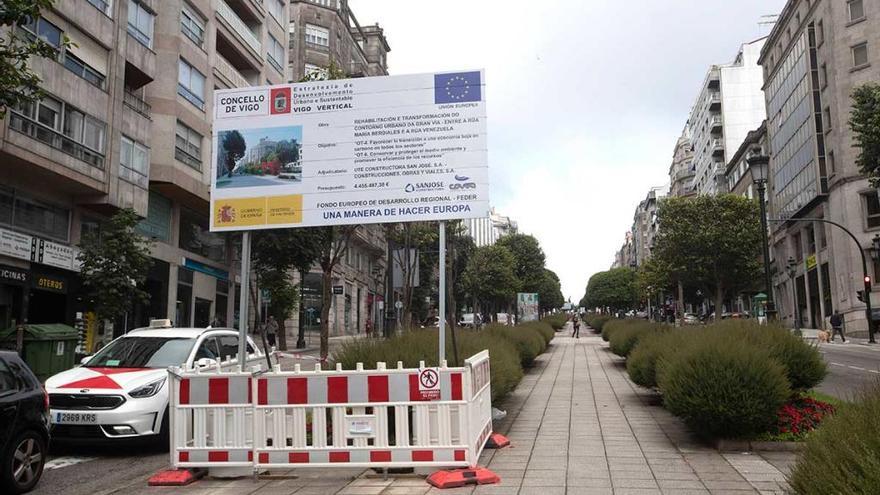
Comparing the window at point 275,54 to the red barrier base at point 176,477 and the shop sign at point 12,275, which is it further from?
the red barrier base at point 176,477

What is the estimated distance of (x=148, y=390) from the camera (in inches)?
334

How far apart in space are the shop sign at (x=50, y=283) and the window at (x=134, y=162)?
4.26 metres

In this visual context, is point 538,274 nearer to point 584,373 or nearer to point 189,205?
point 189,205

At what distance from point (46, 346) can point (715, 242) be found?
3325cm

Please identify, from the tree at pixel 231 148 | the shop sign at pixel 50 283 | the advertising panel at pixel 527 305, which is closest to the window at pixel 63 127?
the shop sign at pixel 50 283

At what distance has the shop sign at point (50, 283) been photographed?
814 inches

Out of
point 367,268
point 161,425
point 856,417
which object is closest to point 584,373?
point 161,425

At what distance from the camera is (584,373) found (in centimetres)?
1802

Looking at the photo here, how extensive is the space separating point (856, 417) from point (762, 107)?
86557 mm

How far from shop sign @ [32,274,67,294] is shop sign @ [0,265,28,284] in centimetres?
49

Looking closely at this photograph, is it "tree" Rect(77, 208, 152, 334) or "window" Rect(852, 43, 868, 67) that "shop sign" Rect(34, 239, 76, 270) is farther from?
"window" Rect(852, 43, 868, 67)

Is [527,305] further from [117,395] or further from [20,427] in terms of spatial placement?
[20,427]

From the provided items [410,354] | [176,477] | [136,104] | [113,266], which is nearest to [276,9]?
[136,104]

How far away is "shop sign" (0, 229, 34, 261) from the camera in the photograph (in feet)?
62.7
